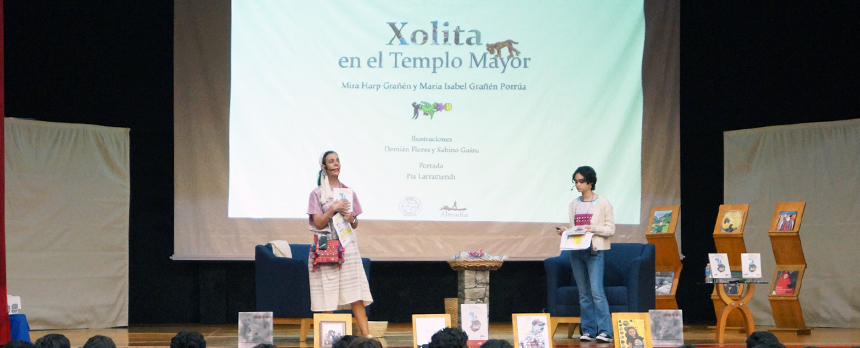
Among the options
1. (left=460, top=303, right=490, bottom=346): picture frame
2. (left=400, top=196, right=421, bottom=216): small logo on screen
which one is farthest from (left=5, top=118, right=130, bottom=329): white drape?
(left=460, top=303, right=490, bottom=346): picture frame

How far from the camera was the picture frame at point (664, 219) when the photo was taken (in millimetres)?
7349

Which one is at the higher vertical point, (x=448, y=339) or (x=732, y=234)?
(x=732, y=234)

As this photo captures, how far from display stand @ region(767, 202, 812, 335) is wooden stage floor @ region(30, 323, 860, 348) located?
25cm

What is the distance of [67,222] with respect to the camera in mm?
7375

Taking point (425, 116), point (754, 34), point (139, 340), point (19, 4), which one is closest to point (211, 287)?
point (139, 340)

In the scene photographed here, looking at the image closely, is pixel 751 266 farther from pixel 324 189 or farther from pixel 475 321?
pixel 324 189

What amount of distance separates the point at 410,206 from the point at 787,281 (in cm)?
301

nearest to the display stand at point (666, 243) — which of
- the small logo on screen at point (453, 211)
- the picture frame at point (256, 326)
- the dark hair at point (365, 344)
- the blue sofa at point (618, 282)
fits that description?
the blue sofa at point (618, 282)

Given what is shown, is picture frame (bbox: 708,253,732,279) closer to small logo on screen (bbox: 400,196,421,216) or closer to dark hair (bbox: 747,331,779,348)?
small logo on screen (bbox: 400,196,421,216)

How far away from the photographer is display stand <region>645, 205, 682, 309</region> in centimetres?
735

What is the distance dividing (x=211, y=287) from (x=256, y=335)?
3080 mm

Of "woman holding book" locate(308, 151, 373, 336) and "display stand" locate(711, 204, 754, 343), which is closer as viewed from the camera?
"woman holding book" locate(308, 151, 373, 336)

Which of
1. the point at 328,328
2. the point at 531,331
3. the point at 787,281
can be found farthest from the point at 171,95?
the point at 787,281

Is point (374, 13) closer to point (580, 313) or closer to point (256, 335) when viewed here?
point (580, 313)
